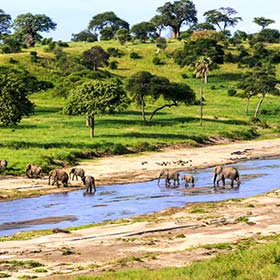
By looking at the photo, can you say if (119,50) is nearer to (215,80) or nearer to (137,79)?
(215,80)

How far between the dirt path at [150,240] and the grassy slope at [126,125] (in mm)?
18050

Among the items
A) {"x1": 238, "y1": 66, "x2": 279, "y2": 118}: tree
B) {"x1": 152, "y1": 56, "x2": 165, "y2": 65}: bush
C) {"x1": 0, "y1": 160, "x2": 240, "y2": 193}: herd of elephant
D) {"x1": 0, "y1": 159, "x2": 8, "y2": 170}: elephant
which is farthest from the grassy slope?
{"x1": 238, "y1": 66, "x2": 279, "y2": 118}: tree

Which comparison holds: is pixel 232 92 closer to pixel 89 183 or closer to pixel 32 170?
pixel 32 170

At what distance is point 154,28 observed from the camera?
6535 inches

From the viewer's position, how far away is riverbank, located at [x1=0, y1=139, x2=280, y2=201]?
4062 centimetres

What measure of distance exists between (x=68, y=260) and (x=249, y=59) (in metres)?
113

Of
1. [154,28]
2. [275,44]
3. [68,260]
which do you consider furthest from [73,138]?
[154,28]

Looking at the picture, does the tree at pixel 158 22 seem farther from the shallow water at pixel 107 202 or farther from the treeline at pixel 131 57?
the shallow water at pixel 107 202

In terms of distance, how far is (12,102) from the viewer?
54.8 m

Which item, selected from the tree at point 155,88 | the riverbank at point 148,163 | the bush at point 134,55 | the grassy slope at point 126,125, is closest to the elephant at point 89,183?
the riverbank at point 148,163

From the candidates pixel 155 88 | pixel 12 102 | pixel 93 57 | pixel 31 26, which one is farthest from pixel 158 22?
pixel 12 102

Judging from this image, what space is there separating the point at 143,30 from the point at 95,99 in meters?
99.0

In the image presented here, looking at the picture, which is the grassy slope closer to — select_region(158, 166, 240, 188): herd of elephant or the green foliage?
the green foliage

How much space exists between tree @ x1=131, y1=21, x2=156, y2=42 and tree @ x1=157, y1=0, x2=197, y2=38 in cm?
634
